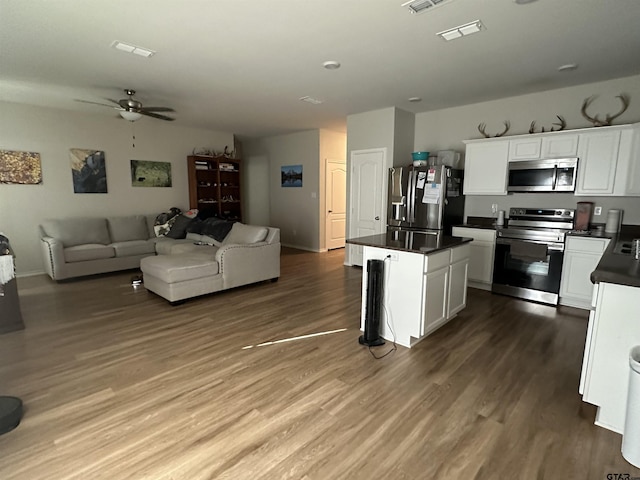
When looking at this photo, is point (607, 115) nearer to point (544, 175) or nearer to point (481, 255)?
point (544, 175)

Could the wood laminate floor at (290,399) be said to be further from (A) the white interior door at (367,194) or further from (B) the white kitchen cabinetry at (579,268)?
(A) the white interior door at (367,194)

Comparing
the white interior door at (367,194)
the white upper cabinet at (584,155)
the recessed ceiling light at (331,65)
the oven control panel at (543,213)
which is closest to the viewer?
the recessed ceiling light at (331,65)

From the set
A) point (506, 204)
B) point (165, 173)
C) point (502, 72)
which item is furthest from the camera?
point (165, 173)

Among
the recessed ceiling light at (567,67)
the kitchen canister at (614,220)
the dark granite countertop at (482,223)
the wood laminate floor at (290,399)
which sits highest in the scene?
the recessed ceiling light at (567,67)

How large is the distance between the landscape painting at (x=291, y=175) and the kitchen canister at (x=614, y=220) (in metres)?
5.41

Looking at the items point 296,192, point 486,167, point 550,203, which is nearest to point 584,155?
point 550,203

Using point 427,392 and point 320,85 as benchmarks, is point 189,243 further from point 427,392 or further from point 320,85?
point 427,392

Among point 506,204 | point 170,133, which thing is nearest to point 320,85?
point 506,204

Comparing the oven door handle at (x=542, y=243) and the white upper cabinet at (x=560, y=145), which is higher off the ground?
the white upper cabinet at (x=560, y=145)

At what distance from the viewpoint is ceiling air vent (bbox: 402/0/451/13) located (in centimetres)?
231

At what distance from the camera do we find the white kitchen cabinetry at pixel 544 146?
153 inches

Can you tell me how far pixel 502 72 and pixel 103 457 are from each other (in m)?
4.74

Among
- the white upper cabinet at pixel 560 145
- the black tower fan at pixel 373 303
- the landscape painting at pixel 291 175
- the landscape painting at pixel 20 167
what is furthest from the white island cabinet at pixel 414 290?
the landscape painting at pixel 20 167

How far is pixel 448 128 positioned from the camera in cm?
521
